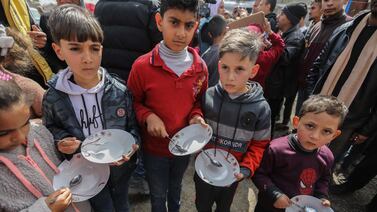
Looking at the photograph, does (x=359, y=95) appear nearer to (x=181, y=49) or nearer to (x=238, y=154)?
(x=238, y=154)

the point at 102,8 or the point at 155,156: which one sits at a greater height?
the point at 102,8

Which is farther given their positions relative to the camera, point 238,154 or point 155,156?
point 155,156

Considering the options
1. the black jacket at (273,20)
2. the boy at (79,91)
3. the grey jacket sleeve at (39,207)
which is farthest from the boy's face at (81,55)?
the black jacket at (273,20)

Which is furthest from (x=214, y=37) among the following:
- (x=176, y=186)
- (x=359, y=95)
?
(x=176, y=186)

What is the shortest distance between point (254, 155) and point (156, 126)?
657 millimetres

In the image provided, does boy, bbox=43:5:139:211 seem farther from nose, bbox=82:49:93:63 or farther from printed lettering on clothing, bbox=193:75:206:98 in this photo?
printed lettering on clothing, bbox=193:75:206:98

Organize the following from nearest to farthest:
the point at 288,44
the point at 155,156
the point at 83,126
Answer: the point at 83,126, the point at 155,156, the point at 288,44

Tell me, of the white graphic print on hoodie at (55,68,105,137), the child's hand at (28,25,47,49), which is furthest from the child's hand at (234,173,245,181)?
the child's hand at (28,25,47,49)

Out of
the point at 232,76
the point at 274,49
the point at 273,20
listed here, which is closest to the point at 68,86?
the point at 232,76

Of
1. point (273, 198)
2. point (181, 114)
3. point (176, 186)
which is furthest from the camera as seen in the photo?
point (176, 186)

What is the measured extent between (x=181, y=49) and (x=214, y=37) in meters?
1.46

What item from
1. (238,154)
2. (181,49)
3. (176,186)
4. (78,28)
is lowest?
(176,186)

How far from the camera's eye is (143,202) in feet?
7.59

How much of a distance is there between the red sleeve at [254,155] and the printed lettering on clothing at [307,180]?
29 cm
